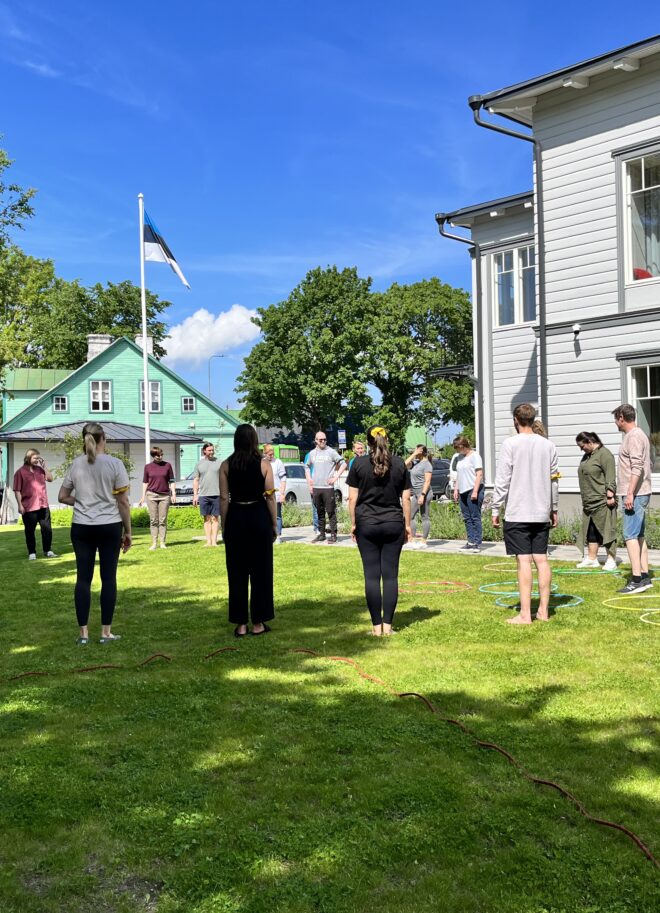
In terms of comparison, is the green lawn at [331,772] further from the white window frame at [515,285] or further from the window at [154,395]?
the window at [154,395]

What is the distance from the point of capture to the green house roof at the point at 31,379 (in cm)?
4850

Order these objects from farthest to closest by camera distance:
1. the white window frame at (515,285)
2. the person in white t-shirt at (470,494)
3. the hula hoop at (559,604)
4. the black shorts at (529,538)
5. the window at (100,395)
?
the window at (100,395), the white window frame at (515,285), the person in white t-shirt at (470,494), the hula hoop at (559,604), the black shorts at (529,538)

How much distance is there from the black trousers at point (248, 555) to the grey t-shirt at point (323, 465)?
828 cm

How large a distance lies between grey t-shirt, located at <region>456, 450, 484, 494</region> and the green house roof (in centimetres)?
3875

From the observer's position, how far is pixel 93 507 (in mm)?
7355

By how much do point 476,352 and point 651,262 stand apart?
656 cm

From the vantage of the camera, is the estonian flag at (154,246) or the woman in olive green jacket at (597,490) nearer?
the woman in olive green jacket at (597,490)

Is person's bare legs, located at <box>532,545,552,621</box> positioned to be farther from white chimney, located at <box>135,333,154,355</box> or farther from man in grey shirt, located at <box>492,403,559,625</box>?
white chimney, located at <box>135,333,154,355</box>

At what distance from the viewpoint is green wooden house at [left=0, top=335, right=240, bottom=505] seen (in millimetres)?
41213

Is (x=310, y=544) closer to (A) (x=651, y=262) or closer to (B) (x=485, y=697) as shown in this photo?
(A) (x=651, y=262)

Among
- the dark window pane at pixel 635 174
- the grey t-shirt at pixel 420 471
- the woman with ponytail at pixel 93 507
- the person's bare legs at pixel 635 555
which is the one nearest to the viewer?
the woman with ponytail at pixel 93 507

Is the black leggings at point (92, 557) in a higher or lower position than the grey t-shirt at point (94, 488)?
lower

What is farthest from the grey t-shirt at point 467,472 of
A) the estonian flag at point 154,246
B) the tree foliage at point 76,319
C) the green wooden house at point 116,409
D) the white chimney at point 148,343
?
the tree foliage at point 76,319

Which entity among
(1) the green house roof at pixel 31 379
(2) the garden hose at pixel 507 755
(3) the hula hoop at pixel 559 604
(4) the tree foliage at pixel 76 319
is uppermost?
(4) the tree foliage at pixel 76 319
